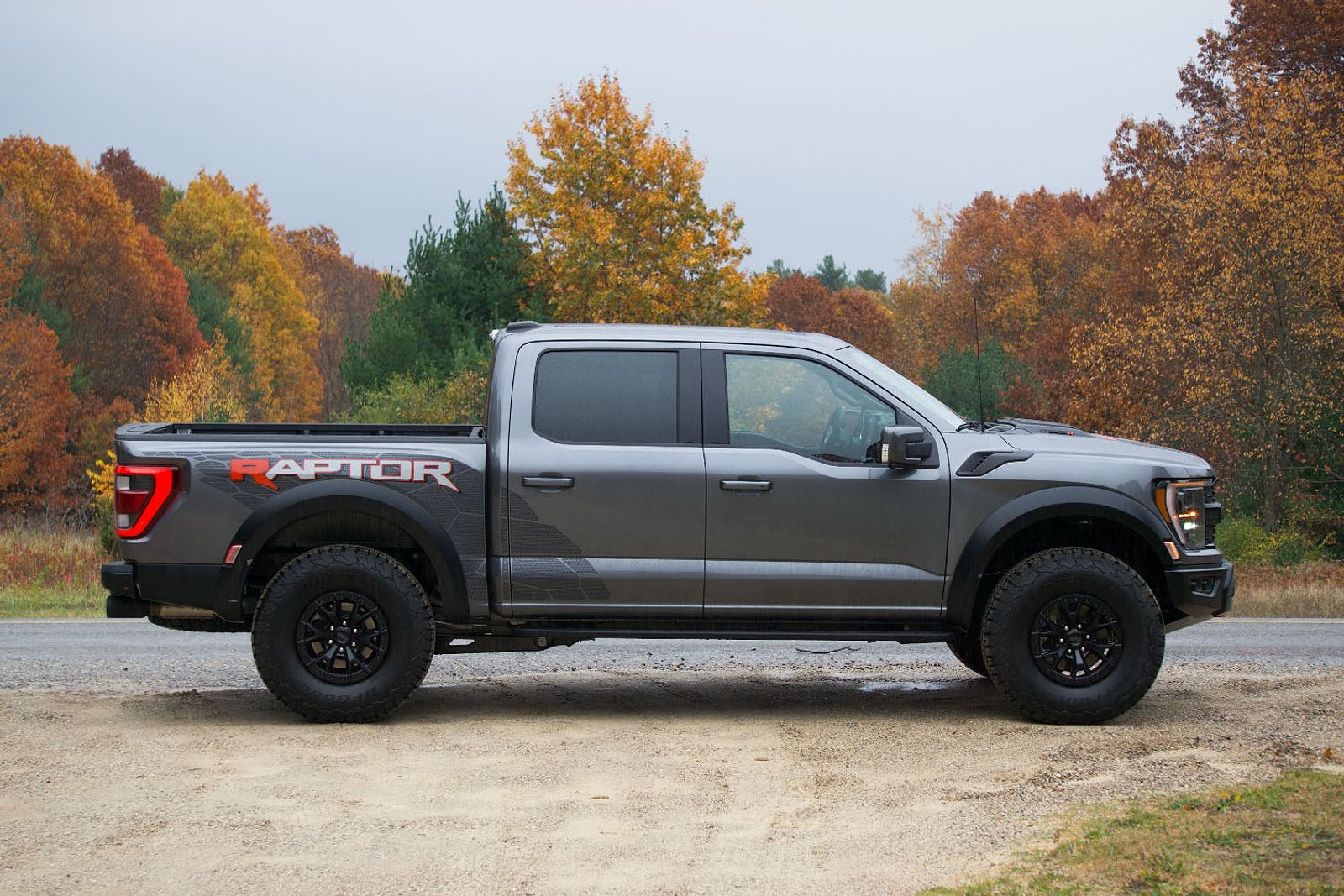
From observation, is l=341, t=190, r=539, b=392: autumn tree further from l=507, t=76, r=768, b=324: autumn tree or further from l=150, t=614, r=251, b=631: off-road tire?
l=150, t=614, r=251, b=631: off-road tire

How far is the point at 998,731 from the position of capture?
7.38 metres

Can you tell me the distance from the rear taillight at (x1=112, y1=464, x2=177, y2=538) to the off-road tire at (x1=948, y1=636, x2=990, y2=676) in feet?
15.3

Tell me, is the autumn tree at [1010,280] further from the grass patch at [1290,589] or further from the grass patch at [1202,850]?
the grass patch at [1202,850]

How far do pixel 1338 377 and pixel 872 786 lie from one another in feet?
70.1

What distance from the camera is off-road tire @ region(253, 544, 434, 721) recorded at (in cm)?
736

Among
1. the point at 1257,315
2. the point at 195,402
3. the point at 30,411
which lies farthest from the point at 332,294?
the point at 1257,315

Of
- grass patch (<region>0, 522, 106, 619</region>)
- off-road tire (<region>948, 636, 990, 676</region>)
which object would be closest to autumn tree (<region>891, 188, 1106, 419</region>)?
grass patch (<region>0, 522, 106, 619</region>)

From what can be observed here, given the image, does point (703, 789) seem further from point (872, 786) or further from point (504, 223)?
point (504, 223)

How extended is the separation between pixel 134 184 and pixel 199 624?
75558 mm

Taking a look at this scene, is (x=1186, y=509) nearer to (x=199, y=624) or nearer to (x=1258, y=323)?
(x=199, y=624)

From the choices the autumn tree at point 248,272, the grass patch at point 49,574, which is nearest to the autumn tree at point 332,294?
the autumn tree at point 248,272

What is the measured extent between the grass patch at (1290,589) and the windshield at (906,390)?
7958mm

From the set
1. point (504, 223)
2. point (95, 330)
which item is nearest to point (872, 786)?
point (504, 223)

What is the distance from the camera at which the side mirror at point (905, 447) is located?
732 cm
